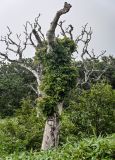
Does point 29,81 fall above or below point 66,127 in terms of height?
above

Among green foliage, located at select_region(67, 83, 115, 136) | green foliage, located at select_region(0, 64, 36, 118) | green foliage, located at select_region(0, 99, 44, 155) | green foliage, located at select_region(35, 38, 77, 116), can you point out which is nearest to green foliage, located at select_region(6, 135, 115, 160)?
green foliage, located at select_region(67, 83, 115, 136)

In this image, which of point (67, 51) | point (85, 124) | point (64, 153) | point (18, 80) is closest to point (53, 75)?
point (67, 51)

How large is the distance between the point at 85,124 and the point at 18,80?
32.5m

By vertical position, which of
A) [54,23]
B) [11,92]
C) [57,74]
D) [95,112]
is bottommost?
[95,112]

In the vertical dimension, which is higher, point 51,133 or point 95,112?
point 95,112

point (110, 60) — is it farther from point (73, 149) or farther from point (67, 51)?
point (73, 149)

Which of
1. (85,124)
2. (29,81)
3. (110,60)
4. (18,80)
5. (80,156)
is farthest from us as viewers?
(110,60)

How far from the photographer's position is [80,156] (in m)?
10.4

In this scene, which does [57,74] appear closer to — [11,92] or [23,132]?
[23,132]

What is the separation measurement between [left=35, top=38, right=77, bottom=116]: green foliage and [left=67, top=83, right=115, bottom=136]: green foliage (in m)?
1.14

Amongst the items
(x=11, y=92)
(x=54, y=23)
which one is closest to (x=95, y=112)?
(x=54, y=23)

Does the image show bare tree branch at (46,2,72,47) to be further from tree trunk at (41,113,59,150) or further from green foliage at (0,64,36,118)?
green foliage at (0,64,36,118)

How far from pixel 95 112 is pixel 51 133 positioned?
2.74 m

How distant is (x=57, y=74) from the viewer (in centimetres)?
2402
